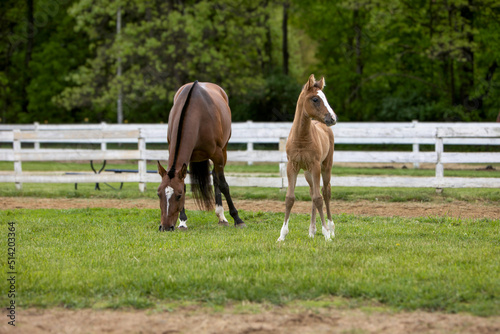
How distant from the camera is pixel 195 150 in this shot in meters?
8.53

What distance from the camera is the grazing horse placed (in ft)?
25.2

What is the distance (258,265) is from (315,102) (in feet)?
7.44

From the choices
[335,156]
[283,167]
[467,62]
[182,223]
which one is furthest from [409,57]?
[182,223]

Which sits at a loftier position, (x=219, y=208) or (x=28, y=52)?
(x=28, y=52)

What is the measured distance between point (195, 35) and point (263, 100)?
253 inches

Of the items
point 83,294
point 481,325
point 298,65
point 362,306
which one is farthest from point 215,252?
point 298,65

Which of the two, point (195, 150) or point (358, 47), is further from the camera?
point (358, 47)

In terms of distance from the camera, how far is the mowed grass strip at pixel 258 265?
4453mm

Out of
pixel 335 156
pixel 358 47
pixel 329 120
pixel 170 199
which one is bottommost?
pixel 170 199

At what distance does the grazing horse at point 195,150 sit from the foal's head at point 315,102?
2.14m

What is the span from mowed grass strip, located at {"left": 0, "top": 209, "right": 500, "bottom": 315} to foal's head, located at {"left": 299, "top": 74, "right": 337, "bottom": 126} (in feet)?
5.08

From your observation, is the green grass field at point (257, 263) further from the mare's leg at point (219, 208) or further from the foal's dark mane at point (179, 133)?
the foal's dark mane at point (179, 133)

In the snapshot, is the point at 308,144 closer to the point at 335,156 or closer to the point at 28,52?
the point at 335,156

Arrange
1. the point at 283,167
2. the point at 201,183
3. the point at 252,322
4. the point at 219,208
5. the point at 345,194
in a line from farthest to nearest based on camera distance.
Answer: the point at 283,167 → the point at 345,194 → the point at 201,183 → the point at 219,208 → the point at 252,322
